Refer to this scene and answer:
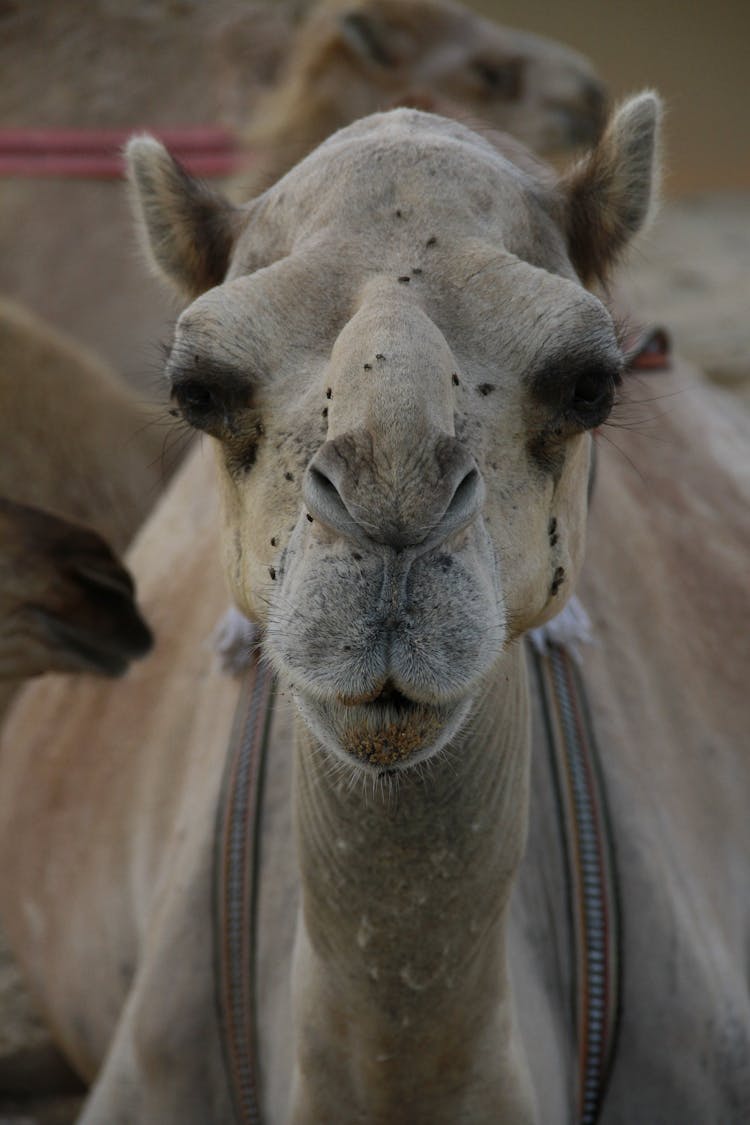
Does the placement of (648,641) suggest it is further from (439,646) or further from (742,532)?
(439,646)

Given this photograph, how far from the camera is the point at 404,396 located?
1313 mm

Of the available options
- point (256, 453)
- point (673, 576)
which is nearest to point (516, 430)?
point (256, 453)

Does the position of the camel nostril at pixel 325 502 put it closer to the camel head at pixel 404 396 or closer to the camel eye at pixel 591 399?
the camel head at pixel 404 396

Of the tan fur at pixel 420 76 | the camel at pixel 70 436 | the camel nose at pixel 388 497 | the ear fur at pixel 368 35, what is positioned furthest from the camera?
the ear fur at pixel 368 35

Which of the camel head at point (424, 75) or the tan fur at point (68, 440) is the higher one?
the camel head at point (424, 75)

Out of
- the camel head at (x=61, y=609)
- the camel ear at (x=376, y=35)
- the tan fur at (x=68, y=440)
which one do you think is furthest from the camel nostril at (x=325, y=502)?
the camel ear at (x=376, y=35)

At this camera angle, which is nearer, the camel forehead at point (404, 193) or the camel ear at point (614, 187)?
the camel forehead at point (404, 193)

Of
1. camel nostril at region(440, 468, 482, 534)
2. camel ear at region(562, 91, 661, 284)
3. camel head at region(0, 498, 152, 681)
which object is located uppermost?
camel ear at region(562, 91, 661, 284)

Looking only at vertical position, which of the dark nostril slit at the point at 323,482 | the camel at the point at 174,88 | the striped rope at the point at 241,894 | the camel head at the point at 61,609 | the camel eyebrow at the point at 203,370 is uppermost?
the camel at the point at 174,88

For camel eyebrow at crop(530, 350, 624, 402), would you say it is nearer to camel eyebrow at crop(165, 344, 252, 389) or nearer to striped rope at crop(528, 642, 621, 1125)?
camel eyebrow at crop(165, 344, 252, 389)

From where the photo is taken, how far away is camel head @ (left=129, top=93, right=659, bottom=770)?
4.17 ft

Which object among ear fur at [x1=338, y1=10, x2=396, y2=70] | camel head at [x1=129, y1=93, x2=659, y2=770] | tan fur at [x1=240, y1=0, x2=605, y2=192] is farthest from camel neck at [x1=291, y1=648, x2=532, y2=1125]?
ear fur at [x1=338, y1=10, x2=396, y2=70]

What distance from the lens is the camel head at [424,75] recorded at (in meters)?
4.93

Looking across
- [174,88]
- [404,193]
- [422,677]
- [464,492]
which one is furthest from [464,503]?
[174,88]
